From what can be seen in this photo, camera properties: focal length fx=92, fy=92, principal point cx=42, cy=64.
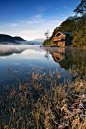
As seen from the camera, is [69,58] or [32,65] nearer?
[32,65]

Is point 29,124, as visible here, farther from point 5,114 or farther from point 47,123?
point 5,114

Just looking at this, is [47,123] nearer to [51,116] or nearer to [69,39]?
[51,116]

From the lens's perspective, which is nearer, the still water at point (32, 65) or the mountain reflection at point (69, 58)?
the still water at point (32, 65)

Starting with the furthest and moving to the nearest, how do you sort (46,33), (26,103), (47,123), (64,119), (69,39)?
1. (46,33)
2. (69,39)
3. (26,103)
4. (64,119)
5. (47,123)

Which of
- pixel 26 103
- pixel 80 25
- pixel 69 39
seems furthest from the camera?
pixel 69 39

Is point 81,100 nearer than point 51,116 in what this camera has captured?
No

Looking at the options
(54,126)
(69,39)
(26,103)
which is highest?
(69,39)

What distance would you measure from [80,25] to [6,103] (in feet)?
169

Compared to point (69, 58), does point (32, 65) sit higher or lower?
lower

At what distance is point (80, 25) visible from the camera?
153 feet

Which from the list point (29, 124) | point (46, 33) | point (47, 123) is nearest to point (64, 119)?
point (47, 123)

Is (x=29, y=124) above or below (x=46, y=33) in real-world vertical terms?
below

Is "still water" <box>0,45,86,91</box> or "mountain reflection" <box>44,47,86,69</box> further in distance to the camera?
"mountain reflection" <box>44,47,86,69</box>

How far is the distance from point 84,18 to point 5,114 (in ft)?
186
